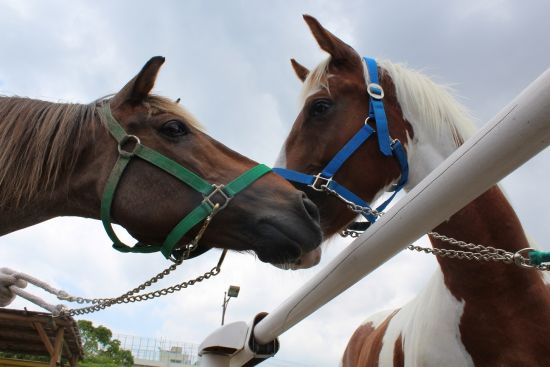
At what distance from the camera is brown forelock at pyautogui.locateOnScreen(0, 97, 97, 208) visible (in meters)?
2.16

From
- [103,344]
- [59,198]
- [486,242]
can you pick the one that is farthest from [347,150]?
[103,344]

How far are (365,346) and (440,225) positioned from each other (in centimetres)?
148

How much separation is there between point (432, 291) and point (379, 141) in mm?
930

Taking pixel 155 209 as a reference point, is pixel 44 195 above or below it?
above

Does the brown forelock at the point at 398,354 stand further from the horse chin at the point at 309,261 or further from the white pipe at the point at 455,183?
the white pipe at the point at 455,183

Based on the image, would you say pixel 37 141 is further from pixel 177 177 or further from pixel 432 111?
pixel 432 111

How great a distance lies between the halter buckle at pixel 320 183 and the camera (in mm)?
2619

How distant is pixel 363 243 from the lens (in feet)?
5.33

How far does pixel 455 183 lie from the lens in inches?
50.1

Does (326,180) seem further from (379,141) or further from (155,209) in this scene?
(155,209)

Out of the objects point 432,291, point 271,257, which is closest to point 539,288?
point 432,291

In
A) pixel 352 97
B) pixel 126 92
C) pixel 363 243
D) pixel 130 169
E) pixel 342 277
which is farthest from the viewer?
pixel 352 97

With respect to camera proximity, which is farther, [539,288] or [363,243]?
[539,288]

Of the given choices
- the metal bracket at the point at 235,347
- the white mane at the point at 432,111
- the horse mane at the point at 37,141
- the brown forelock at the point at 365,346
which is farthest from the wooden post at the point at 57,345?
the white mane at the point at 432,111
